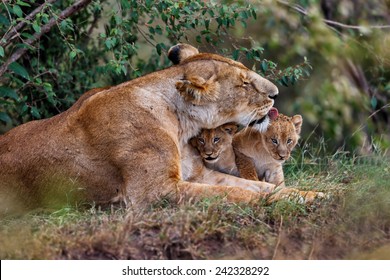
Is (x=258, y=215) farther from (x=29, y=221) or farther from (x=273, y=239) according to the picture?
(x=29, y=221)

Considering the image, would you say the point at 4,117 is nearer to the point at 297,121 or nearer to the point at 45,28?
the point at 45,28

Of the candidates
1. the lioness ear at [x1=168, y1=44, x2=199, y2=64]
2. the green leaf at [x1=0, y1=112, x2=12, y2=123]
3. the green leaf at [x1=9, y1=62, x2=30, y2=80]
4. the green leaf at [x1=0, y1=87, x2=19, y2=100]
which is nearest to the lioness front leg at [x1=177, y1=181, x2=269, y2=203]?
the lioness ear at [x1=168, y1=44, x2=199, y2=64]

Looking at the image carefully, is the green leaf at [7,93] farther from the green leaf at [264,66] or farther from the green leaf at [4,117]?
the green leaf at [264,66]

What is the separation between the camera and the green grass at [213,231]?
5207mm

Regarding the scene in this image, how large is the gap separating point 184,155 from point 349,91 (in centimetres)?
343

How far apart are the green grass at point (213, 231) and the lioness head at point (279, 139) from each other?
0.74 m

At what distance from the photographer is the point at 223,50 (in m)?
7.71

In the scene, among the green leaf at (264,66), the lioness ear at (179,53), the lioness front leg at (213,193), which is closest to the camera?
the lioness front leg at (213,193)

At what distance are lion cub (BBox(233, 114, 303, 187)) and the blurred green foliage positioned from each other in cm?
59

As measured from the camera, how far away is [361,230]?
5.61 m

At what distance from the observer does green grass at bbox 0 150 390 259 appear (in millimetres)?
5207

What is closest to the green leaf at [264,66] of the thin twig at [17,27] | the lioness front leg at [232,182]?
the lioness front leg at [232,182]

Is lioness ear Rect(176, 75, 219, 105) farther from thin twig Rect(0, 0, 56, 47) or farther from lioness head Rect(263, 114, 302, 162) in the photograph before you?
thin twig Rect(0, 0, 56, 47)

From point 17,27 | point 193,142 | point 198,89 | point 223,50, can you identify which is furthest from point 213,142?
point 17,27
